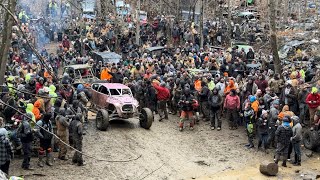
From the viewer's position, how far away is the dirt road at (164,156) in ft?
48.7

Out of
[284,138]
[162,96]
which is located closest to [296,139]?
[284,138]

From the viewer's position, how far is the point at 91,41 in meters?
32.1

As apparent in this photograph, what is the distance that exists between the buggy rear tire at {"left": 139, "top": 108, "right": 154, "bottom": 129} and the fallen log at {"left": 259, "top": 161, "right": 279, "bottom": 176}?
5045 mm

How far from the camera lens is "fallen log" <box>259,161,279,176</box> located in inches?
584

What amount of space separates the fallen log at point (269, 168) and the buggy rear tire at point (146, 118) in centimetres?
504

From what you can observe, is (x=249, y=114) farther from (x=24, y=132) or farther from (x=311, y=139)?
(x=24, y=132)

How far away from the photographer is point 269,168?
14.8 metres

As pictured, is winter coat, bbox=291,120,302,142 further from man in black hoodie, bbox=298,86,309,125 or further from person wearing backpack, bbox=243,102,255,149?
man in black hoodie, bbox=298,86,309,125

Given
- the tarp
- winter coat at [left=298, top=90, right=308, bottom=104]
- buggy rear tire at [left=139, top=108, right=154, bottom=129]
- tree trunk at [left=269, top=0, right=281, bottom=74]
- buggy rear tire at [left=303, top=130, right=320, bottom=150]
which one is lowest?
buggy rear tire at [left=303, top=130, right=320, bottom=150]

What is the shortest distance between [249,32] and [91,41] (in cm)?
1271

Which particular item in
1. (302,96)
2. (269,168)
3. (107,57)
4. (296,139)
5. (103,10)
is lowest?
(269,168)

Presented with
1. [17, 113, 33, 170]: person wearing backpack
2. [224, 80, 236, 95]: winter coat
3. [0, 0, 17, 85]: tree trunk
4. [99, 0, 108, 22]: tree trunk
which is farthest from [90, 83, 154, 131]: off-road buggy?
[99, 0, 108, 22]: tree trunk

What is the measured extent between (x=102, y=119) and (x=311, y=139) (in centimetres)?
749

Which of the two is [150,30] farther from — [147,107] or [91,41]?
[147,107]
